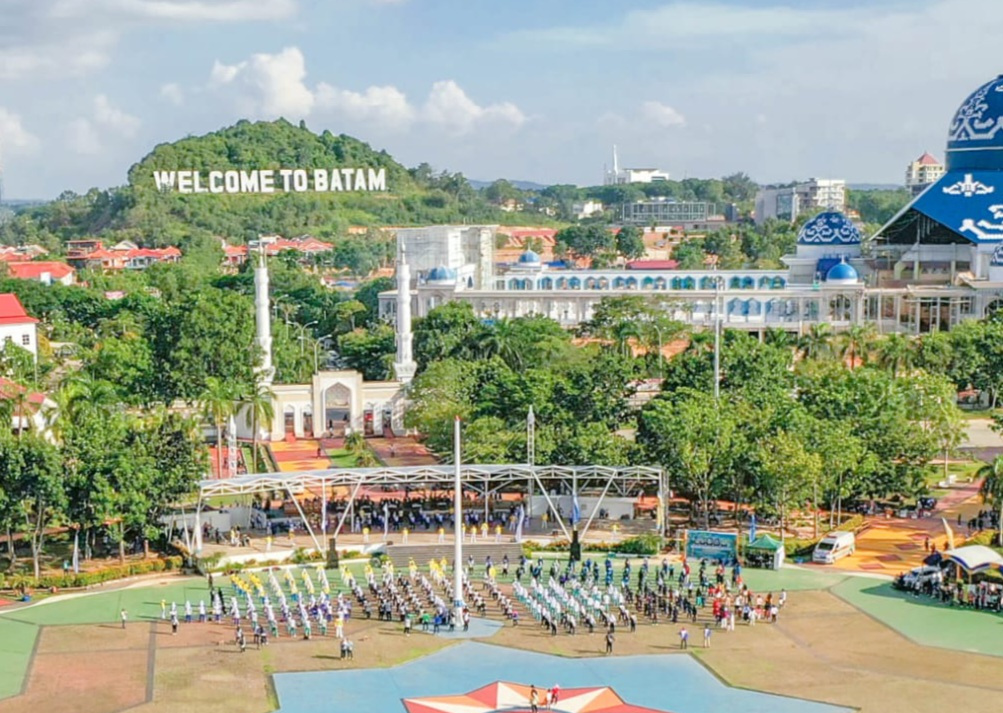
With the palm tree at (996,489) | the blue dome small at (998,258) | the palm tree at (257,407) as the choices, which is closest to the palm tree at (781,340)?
the blue dome small at (998,258)

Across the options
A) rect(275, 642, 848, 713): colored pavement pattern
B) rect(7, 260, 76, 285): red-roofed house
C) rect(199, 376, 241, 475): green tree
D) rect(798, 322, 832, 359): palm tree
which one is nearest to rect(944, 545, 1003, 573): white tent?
rect(275, 642, 848, 713): colored pavement pattern

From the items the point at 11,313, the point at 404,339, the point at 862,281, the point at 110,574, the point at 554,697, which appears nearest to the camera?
the point at 554,697

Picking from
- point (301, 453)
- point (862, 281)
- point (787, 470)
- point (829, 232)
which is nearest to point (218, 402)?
point (301, 453)

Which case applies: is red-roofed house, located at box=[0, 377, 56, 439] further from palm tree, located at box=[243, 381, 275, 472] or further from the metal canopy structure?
palm tree, located at box=[243, 381, 275, 472]

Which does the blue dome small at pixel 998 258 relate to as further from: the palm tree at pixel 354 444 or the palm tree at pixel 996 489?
the palm tree at pixel 354 444

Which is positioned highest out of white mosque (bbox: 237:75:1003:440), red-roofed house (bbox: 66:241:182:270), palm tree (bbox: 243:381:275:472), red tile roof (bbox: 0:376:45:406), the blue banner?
A: red-roofed house (bbox: 66:241:182:270)

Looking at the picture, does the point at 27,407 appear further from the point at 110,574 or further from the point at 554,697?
the point at 554,697

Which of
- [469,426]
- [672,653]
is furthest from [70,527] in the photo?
[672,653]

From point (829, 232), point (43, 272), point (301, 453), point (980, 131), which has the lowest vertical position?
point (301, 453)
